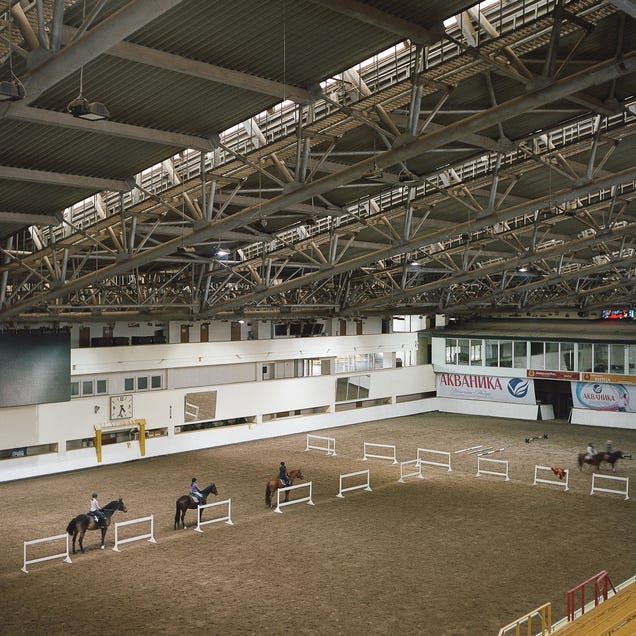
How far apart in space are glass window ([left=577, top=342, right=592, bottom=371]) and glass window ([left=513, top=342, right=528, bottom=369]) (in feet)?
9.29

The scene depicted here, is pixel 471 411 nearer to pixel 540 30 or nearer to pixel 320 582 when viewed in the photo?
pixel 320 582

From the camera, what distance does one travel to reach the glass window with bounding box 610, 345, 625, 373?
3662cm

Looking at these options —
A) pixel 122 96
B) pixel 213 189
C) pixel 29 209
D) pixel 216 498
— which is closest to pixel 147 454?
pixel 216 498

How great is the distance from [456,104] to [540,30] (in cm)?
317

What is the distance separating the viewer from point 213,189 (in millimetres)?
15789

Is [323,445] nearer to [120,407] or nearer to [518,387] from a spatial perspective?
[120,407]

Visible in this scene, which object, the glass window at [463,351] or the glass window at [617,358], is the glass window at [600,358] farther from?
the glass window at [463,351]

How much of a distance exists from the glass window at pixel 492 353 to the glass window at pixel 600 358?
529cm

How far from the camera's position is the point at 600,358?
3741 cm

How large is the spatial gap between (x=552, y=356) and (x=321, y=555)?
25828 mm

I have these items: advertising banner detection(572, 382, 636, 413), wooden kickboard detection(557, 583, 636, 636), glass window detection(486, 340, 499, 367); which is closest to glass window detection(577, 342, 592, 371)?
advertising banner detection(572, 382, 636, 413)

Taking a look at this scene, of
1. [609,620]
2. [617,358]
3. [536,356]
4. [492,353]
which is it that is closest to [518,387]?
[536,356]

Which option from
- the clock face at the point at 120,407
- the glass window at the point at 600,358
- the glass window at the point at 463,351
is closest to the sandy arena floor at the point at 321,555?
the clock face at the point at 120,407

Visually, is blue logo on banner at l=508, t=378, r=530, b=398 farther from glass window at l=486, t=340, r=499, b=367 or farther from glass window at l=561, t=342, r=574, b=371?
glass window at l=561, t=342, r=574, b=371
